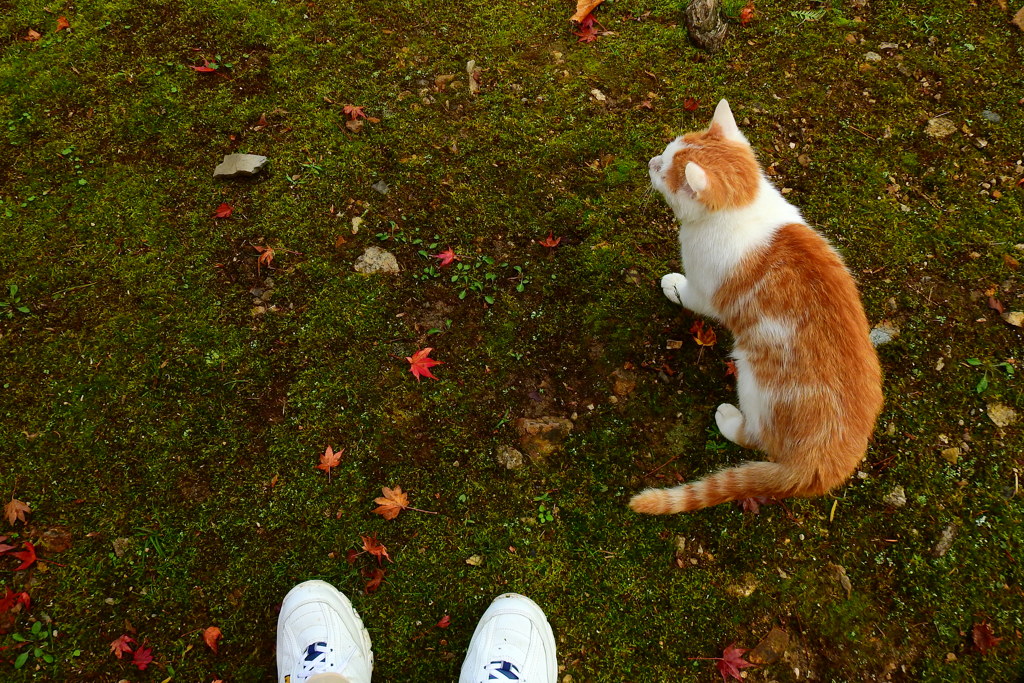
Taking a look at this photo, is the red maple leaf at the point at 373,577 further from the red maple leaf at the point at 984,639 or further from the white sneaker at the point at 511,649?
the red maple leaf at the point at 984,639

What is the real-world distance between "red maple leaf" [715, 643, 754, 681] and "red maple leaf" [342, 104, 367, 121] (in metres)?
3.61

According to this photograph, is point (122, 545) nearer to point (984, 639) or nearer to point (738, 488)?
point (738, 488)

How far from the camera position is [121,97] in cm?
→ 348

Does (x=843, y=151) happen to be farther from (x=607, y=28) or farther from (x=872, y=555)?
(x=872, y=555)

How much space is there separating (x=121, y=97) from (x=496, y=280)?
2704 millimetres

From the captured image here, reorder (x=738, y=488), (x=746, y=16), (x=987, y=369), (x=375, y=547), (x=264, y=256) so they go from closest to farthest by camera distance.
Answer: (x=738, y=488) < (x=375, y=547) < (x=987, y=369) < (x=264, y=256) < (x=746, y=16)

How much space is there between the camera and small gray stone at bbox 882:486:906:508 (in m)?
2.75

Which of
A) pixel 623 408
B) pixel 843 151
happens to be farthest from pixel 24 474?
pixel 843 151

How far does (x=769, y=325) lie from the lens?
7.80ft

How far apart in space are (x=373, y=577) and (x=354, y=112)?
2.76 meters

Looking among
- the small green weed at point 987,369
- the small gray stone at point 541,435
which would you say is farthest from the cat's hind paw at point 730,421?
the small green weed at point 987,369

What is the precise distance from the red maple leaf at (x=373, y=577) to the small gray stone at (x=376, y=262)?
1599mm

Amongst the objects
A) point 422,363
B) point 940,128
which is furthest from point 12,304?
point 940,128

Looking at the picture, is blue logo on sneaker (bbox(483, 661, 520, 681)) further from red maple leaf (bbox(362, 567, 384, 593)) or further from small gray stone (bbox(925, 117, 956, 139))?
small gray stone (bbox(925, 117, 956, 139))
